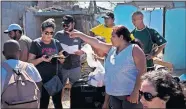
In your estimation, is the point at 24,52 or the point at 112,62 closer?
the point at 112,62

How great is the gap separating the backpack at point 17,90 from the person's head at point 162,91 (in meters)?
1.27

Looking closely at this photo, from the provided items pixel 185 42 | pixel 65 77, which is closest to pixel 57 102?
pixel 65 77

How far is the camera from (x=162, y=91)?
2.10m

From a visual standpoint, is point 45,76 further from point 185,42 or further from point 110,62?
point 185,42

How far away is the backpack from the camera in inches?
120

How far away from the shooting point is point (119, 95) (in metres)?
3.50

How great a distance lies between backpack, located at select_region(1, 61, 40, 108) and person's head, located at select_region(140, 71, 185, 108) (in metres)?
1.27

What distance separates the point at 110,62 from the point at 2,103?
1.16 m

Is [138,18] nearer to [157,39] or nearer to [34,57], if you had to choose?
[157,39]

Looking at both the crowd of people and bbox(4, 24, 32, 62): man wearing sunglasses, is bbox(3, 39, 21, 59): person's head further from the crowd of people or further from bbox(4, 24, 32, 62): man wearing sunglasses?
bbox(4, 24, 32, 62): man wearing sunglasses

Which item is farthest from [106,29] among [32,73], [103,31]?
[32,73]

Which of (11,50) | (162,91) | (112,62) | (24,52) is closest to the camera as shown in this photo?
(162,91)

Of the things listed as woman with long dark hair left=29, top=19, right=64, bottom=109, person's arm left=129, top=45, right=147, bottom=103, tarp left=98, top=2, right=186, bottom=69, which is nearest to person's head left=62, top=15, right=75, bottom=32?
woman with long dark hair left=29, top=19, right=64, bottom=109

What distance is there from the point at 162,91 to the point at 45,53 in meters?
2.41
